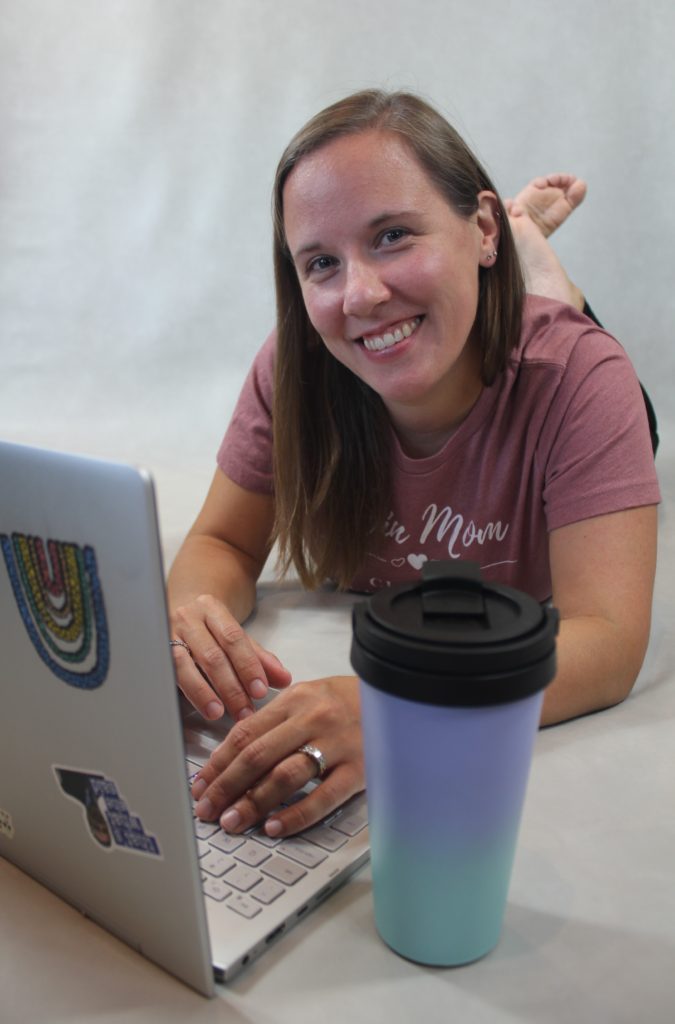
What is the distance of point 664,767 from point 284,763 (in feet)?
1.35

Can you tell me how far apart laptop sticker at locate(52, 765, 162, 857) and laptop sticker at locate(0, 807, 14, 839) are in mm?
131

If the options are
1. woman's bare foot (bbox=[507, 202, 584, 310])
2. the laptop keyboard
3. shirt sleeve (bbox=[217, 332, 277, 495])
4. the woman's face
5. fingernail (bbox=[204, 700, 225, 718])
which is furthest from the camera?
woman's bare foot (bbox=[507, 202, 584, 310])

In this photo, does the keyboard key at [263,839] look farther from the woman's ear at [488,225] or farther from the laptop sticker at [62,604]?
the woman's ear at [488,225]

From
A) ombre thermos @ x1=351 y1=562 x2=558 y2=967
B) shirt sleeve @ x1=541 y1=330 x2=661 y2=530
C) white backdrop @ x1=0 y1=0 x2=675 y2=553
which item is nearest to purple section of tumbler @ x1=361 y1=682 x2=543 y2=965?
ombre thermos @ x1=351 y1=562 x2=558 y2=967

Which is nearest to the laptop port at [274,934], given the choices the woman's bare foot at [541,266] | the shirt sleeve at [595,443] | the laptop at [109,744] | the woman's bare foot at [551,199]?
the laptop at [109,744]

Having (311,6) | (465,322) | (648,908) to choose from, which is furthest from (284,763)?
(311,6)

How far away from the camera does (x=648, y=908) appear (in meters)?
0.87

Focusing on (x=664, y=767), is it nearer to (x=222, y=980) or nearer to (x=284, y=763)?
(x=284, y=763)

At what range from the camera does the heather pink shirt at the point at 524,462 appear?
1267 mm

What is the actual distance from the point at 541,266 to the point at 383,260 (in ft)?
3.02

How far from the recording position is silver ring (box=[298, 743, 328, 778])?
3.06ft

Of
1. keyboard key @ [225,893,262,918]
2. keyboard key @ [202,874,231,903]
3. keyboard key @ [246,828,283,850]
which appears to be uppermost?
keyboard key @ [202,874,231,903]

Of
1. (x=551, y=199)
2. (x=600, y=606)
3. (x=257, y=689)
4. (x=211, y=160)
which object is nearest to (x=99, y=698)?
(x=257, y=689)

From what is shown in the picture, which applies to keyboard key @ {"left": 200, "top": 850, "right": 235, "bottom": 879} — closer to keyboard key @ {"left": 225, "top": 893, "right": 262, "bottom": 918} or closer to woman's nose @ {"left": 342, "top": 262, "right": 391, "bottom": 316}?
keyboard key @ {"left": 225, "top": 893, "right": 262, "bottom": 918}
